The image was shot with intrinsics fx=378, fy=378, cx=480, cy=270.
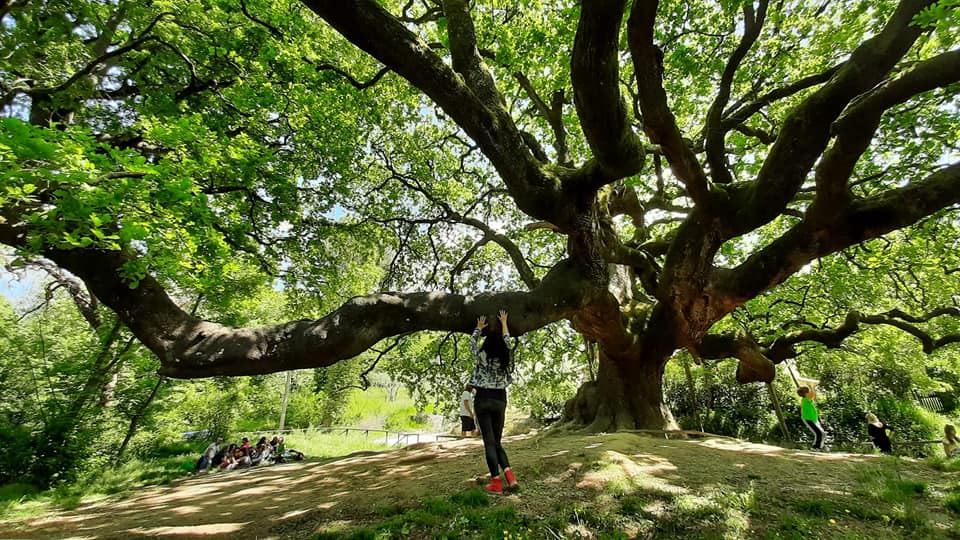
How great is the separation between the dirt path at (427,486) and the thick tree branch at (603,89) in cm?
355

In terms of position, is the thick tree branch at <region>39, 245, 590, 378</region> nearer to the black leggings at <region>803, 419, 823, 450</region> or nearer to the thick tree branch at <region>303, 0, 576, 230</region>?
the thick tree branch at <region>303, 0, 576, 230</region>

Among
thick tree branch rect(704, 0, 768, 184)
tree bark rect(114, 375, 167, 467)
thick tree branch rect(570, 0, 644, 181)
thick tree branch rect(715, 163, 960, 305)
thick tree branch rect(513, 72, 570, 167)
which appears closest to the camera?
thick tree branch rect(570, 0, 644, 181)

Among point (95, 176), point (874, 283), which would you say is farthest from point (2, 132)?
point (874, 283)

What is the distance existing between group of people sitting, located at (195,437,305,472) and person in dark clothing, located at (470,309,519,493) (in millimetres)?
12048

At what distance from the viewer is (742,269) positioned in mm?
6270

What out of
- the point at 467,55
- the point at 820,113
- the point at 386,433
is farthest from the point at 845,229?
the point at 386,433

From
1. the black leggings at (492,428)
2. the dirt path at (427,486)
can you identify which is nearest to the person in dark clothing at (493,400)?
the black leggings at (492,428)

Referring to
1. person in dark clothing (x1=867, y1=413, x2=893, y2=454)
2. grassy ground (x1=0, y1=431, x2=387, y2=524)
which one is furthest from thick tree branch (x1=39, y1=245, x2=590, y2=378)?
person in dark clothing (x1=867, y1=413, x2=893, y2=454)

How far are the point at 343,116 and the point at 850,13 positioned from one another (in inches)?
387

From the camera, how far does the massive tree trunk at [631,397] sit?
27.5 feet

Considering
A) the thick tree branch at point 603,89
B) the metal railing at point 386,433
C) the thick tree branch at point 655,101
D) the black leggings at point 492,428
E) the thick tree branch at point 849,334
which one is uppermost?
the thick tree branch at point 655,101

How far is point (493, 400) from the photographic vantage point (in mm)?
4199

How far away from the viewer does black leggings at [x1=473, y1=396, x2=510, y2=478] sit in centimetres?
407

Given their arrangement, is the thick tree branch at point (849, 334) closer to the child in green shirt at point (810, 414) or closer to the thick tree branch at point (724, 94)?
the child in green shirt at point (810, 414)
